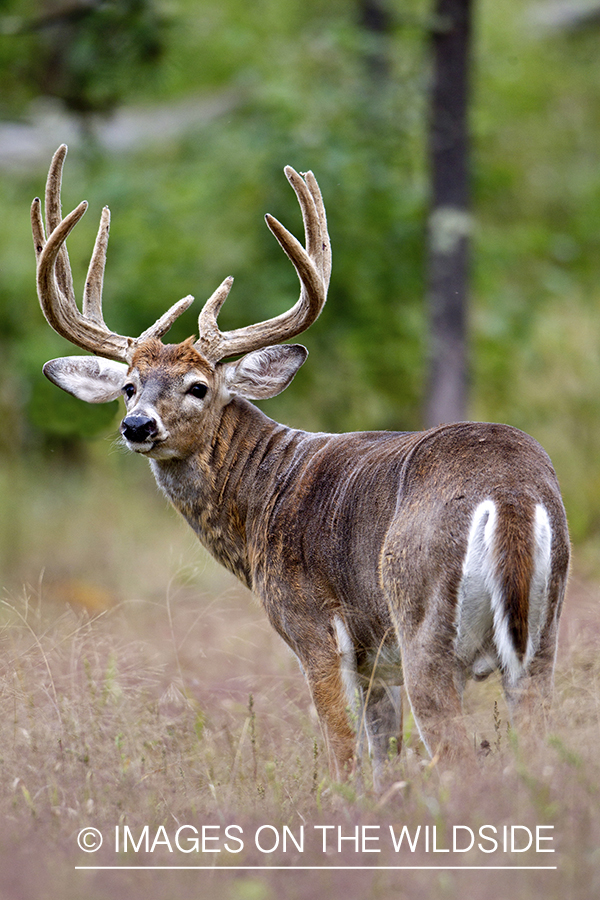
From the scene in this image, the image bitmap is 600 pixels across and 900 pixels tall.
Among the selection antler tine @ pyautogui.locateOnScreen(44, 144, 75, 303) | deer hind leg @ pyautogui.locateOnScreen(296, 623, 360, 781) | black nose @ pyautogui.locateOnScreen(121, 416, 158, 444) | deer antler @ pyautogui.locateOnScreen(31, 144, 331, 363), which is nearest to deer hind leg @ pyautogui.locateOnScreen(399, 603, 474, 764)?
deer hind leg @ pyautogui.locateOnScreen(296, 623, 360, 781)

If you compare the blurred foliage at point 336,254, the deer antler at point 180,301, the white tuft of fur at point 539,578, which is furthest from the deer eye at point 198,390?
the blurred foliage at point 336,254

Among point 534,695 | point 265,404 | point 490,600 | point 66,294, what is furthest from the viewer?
point 265,404

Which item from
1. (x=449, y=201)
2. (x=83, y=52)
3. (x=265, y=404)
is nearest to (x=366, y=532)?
(x=83, y=52)

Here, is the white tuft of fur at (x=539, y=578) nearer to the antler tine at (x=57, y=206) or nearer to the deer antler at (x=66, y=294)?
the deer antler at (x=66, y=294)

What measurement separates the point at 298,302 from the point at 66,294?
1.22 m

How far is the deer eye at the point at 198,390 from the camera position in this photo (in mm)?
4934

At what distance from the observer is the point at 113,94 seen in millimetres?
9328

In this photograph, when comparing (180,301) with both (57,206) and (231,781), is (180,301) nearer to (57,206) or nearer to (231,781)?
(57,206)

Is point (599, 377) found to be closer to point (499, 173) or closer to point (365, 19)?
point (499, 173)

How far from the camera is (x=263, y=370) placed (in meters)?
5.18

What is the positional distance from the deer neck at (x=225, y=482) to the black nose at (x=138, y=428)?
1.17 ft

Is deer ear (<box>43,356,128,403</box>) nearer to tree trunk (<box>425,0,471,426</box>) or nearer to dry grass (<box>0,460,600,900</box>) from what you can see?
dry grass (<box>0,460,600,900</box>)

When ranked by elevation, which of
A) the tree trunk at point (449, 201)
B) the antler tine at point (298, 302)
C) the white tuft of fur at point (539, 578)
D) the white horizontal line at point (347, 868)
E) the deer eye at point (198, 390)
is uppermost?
the tree trunk at point (449, 201)

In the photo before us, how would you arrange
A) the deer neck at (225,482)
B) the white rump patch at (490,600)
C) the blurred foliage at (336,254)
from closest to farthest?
1. the white rump patch at (490,600)
2. the deer neck at (225,482)
3. the blurred foliage at (336,254)
